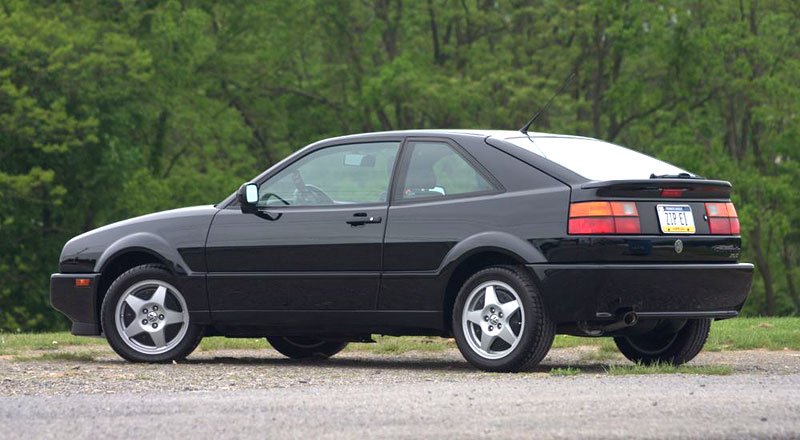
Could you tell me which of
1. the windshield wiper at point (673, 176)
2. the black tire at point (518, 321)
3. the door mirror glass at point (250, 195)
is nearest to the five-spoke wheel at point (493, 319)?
the black tire at point (518, 321)

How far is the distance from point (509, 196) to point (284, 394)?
7.42ft

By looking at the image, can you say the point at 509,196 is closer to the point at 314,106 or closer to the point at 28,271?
the point at 28,271

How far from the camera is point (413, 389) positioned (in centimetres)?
831

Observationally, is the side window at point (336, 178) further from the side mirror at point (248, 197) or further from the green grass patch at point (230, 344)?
the green grass patch at point (230, 344)

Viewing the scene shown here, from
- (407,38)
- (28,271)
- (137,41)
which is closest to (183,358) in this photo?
(28,271)

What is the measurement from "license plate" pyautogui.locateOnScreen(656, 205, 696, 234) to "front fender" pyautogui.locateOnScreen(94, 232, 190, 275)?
335cm

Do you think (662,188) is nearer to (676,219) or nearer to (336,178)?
(676,219)

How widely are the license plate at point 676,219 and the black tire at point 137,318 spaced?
3.37 meters

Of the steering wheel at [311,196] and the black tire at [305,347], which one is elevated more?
the steering wheel at [311,196]

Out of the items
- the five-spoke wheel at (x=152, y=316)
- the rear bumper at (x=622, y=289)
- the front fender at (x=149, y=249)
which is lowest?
the five-spoke wheel at (x=152, y=316)

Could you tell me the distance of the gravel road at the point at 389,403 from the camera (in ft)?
21.5

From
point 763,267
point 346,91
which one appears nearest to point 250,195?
point 763,267

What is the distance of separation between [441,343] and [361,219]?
2.84 m

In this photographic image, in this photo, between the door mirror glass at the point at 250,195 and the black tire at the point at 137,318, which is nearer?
the door mirror glass at the point at 250,195
